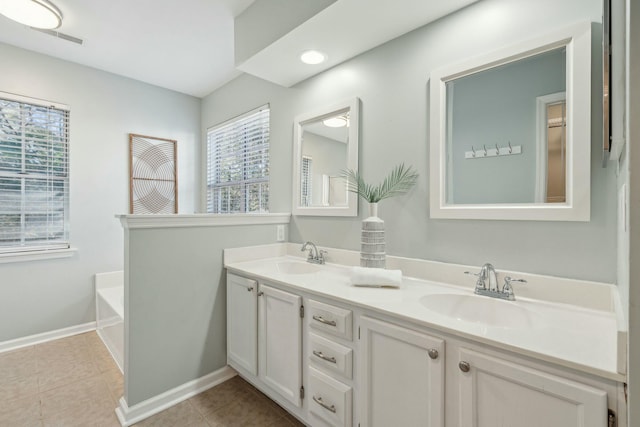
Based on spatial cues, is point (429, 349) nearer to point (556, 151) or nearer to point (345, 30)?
point (556, 151)

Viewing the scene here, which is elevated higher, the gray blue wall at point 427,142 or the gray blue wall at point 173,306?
the gray blue wall at point 427,142

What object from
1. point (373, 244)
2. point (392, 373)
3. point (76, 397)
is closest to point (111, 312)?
point (76, 397)

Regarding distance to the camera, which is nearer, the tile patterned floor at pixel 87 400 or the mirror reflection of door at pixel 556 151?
the mirror reflection of door at pixel 556 151

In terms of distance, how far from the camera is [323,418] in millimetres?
1489

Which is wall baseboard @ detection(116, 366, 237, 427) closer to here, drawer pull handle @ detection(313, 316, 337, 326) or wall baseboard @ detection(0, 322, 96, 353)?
drawer pull handle @ detection(313, 316, 337, 326)

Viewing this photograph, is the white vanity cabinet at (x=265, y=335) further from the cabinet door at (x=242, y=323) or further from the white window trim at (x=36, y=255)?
the white window trim at (x=36, y=255)

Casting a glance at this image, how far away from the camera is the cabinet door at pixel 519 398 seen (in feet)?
2.64

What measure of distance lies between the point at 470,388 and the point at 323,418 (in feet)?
2.70

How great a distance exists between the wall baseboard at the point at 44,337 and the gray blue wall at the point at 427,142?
7.84 feet

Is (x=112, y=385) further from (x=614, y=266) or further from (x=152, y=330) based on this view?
(x=614, y=266)

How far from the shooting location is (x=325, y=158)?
233 cm

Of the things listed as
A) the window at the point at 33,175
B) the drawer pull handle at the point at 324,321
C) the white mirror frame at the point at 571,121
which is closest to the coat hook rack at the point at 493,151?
the white mirror frame at the point at 571,121

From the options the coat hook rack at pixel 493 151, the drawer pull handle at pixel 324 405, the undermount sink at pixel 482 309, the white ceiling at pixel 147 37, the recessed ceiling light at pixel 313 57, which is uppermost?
the white ceiling at pixel 147 37
